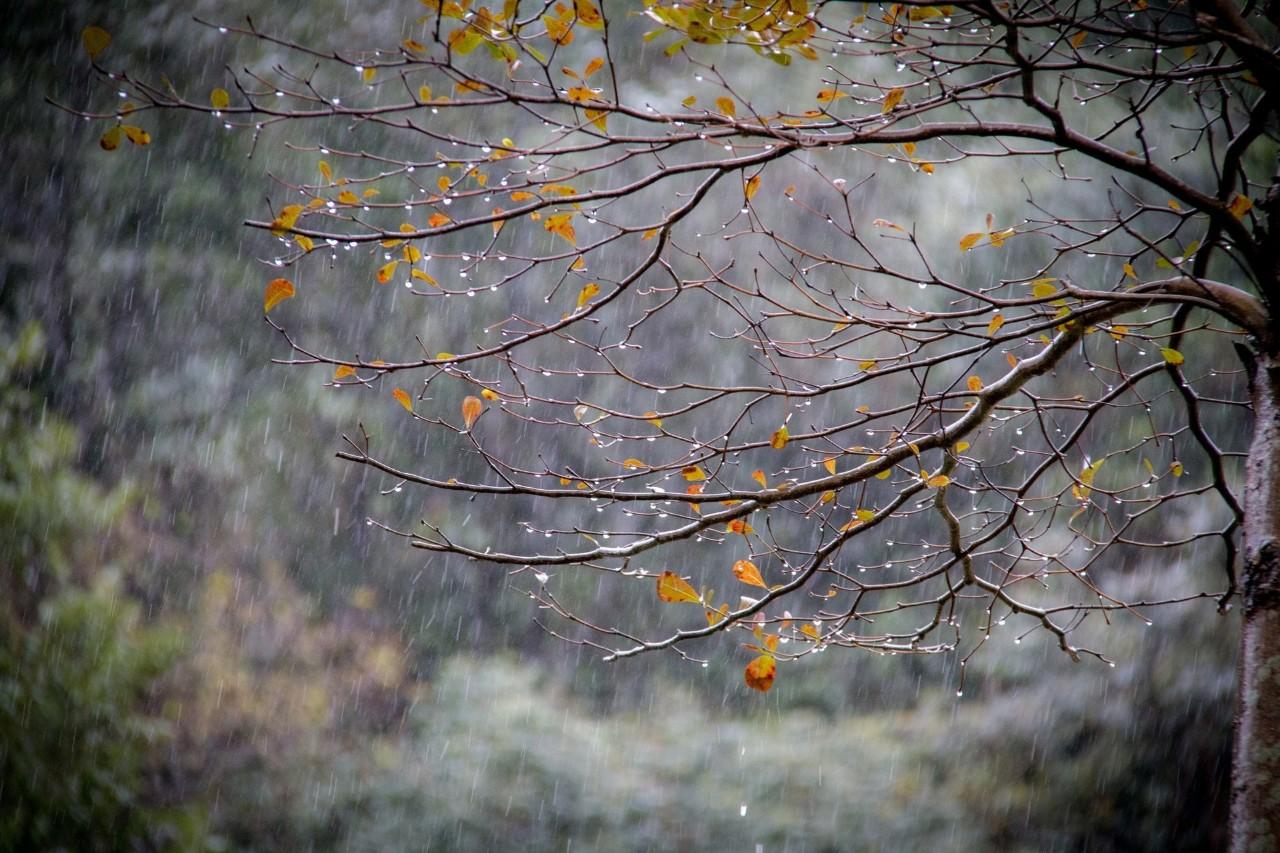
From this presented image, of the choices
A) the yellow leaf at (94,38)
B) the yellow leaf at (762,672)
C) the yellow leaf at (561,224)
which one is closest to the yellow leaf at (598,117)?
the yellow leaf at (561,224)

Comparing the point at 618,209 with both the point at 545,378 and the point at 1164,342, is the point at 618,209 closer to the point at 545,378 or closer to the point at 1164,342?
the point at 545,378

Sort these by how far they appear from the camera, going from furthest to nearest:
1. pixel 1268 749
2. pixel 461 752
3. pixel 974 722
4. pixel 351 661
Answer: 1. pixel 351 661
2. pixel 461 752
3. pixel 974 722
4. pixel 1268 749

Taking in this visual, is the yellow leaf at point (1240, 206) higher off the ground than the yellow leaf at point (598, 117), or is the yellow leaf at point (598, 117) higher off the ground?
the yellow leaf at point (1240, 206)

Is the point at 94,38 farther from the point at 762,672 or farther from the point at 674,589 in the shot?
the point at 762,672

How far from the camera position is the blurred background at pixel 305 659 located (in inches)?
183

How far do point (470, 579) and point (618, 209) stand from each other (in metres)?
2.89

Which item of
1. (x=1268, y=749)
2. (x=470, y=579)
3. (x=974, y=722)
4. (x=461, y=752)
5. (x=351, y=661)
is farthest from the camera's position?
(x=470, y=579)

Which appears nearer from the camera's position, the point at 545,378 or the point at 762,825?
the point at 762,825

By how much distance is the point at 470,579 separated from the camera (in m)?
6.95

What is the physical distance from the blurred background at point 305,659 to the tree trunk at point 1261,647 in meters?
3.29

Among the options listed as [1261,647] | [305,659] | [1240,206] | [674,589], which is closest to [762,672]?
[674,589]

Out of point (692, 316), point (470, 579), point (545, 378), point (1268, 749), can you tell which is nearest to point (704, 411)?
point (692, 316)

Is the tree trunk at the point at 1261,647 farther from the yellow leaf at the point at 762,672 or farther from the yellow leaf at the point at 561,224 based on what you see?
the yellow leaf at the point at 561,224

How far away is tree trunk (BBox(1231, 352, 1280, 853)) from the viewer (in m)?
1.36
